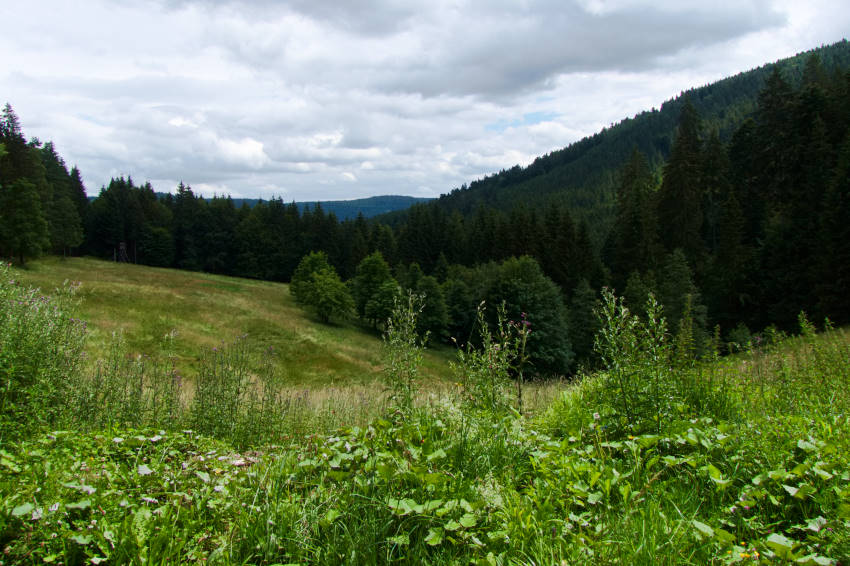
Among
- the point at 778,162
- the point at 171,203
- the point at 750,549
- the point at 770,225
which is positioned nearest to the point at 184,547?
the point at 750,549

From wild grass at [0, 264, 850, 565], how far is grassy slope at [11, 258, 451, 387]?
17.9m

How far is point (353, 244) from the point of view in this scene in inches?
2911

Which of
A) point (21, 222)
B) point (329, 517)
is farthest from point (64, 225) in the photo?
point (329, 517)

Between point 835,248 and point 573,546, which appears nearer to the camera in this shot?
point 573,546

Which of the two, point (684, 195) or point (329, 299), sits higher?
point (684, 195)

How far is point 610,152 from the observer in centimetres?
15875

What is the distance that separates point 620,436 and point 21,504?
4770mm

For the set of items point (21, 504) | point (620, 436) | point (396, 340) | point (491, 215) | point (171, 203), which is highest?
point (171, 203)

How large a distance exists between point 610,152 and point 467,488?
175029 mm

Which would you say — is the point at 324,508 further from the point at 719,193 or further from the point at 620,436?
the point at 719,193

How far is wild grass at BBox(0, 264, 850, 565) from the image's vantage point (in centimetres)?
256

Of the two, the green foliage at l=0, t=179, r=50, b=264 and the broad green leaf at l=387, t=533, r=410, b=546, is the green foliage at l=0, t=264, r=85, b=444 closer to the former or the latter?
the broad green leaf at l=387, t=533, r=410, b=546

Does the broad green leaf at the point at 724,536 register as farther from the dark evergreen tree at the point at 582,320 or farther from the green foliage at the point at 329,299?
the green foliage at the point at 329,299

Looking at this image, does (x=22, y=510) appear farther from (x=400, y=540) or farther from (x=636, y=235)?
(x=636, y=235)
